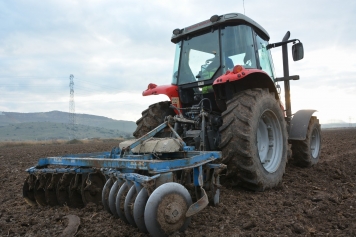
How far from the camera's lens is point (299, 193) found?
12.5 ft

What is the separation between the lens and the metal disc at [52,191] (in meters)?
3.55

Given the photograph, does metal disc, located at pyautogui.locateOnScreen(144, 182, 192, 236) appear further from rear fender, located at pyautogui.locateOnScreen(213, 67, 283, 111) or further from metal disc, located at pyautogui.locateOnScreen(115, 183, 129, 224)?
rear fender, located at pyautogui.locateOnScreen(213, 67, 283, 111)

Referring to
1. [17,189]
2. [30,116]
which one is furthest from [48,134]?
[17,189]

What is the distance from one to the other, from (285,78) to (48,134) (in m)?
80.9

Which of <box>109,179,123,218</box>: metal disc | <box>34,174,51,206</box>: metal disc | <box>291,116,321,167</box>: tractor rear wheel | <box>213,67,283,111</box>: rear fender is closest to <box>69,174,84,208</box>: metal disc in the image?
<box>34,174,51,206</box>: metal disc

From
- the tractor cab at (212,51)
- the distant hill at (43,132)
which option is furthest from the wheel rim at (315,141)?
the distant hill at (43,132)

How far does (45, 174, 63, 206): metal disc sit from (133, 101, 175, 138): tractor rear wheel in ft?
5.02

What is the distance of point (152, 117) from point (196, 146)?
1124 mm

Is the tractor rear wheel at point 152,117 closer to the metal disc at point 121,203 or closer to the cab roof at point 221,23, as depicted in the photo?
the cab roof at point 221,23

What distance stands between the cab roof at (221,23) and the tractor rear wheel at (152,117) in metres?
1.12

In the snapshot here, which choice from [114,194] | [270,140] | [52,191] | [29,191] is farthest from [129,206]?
[270,140]

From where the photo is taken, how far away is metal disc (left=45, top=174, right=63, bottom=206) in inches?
140

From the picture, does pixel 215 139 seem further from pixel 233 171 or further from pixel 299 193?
pixel 299 193

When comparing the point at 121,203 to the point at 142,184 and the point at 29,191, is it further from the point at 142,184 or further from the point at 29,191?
the point at 29,191
